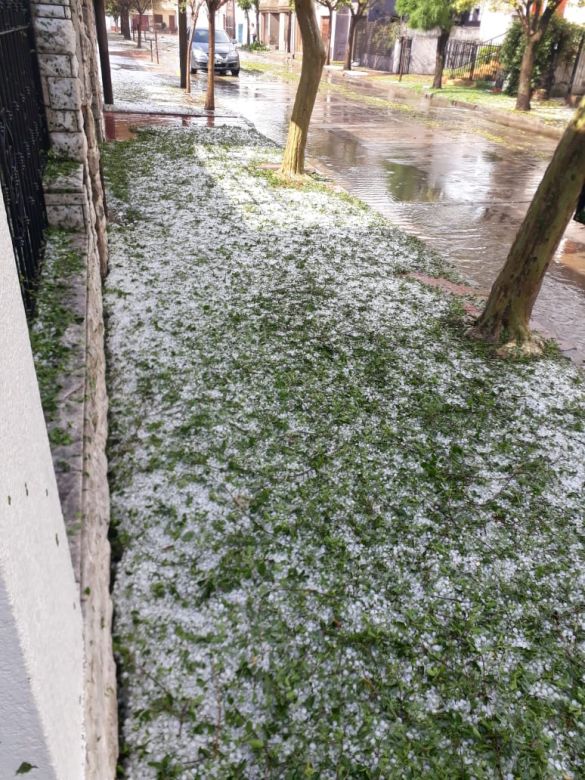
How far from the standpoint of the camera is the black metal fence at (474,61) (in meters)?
26.3

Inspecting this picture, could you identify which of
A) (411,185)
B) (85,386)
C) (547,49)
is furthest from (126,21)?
(85,386)

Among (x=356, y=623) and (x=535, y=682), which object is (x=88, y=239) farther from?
(x=535, y=682)

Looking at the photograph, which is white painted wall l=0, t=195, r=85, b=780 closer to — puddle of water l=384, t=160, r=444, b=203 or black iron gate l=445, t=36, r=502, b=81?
puddle of water l=384, t=160, r=444, b=203

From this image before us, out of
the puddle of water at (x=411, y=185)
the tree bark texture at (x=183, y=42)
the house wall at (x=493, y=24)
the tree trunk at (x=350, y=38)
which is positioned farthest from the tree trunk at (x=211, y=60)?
the house wall at (x=493, y=24)

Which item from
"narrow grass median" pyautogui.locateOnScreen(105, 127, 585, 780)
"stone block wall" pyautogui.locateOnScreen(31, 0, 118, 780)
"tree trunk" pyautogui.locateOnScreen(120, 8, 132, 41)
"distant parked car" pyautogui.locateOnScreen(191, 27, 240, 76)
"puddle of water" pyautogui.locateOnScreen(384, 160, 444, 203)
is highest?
"tree trunk" pyautogui.locateOnScreen(120, 8, 132, 41)

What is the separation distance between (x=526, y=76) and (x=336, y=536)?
1988 cm

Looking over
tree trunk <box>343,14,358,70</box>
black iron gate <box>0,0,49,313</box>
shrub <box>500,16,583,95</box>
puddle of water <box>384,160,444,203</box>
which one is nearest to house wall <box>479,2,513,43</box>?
shrub <box>500,16,583,95</box>

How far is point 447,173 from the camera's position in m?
10.7

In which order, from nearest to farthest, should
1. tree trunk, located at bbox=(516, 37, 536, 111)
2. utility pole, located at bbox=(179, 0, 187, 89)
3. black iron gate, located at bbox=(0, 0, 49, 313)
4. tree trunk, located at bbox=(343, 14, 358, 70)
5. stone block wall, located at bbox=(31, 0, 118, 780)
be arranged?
stone block wall, located at bbox=(31, 0, 118, 780)
black iron gate, located at bbox=(0, 0, 49, 313)
utility pole, located at bbox=(179, 0, 187, 89)
tree trunk, located at bbox=(516, 37, 536, 111)
tree trunk, located at bbox=(343, 14, 358, 70)

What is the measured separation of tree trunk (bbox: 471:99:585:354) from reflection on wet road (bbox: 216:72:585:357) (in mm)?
643

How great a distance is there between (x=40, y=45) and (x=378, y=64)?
35.6 metres

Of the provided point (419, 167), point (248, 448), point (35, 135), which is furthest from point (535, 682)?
point (419, 167)

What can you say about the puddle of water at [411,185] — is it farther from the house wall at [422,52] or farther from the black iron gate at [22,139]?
the house wall at [422,52]

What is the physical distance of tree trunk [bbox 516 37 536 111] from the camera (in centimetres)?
1739
